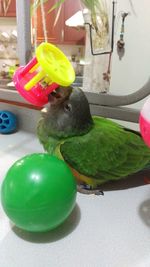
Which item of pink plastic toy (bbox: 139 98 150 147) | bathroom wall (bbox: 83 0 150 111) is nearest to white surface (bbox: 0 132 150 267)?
pink plastic toy (bbox: 139 98 150 147)

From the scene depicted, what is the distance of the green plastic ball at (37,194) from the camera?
0.31m

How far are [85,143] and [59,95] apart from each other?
10 cm

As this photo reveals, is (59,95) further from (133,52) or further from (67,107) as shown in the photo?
(133,52)

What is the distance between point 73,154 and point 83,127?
51 mm

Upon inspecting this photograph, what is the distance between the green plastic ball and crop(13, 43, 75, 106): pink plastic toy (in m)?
0.13

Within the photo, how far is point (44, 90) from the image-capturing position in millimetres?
427

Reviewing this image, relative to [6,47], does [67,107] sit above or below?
below

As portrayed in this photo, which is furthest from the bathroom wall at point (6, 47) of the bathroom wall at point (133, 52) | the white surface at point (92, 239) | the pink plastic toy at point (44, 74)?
the white surface at point (92, 239)

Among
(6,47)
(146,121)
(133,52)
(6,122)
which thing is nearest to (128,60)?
(133,52)

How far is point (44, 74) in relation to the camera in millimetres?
388

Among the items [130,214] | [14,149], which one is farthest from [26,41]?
[130,214]

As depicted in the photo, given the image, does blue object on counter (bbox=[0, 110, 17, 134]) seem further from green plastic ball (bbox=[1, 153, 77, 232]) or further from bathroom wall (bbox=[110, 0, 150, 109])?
green plastic ball (bbox=[1, 153, 77, 232])

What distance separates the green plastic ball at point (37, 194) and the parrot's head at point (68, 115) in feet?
0.32

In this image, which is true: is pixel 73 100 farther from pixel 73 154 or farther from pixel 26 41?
pixel 26 41
